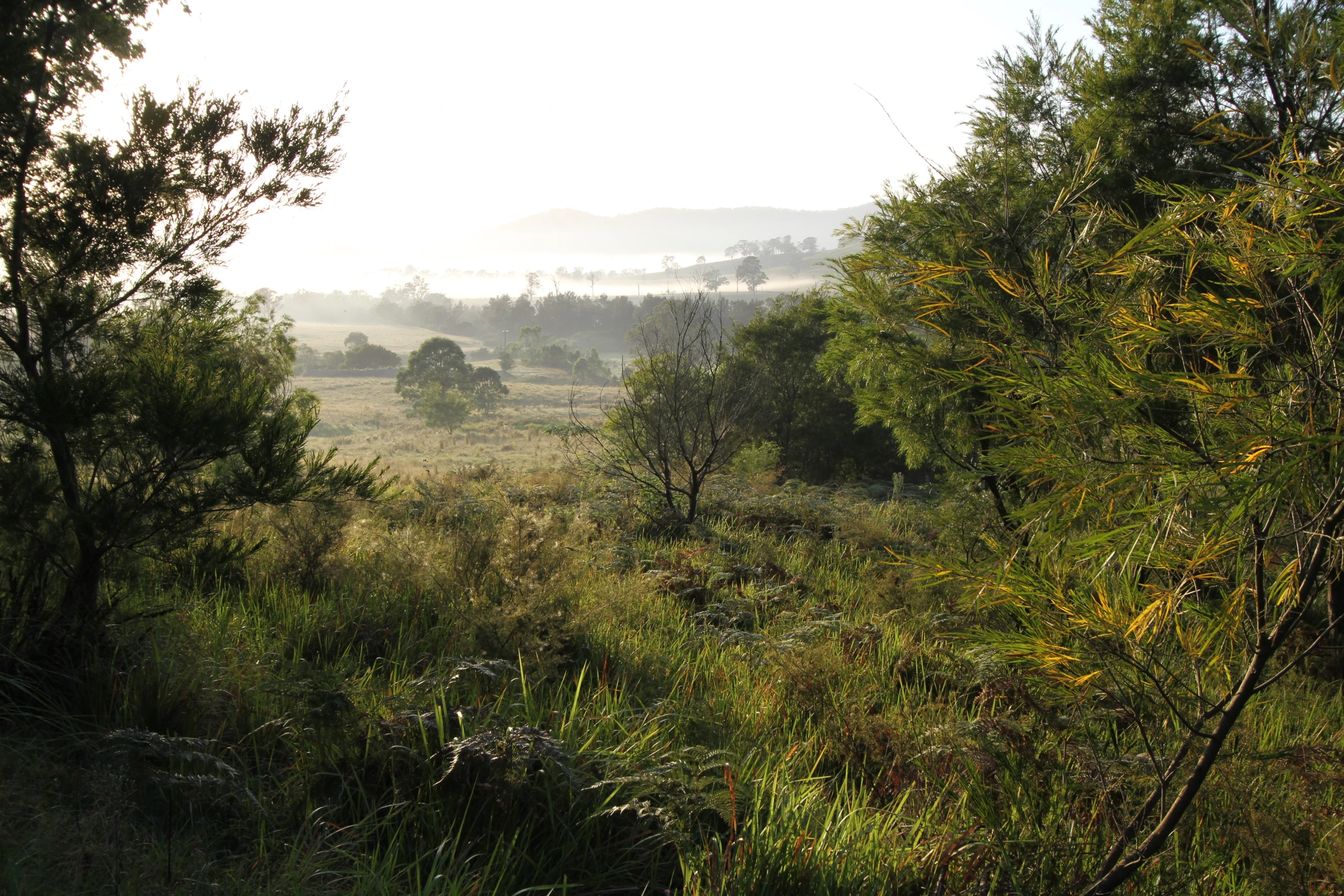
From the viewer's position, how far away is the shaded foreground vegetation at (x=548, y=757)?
2270 millimetres

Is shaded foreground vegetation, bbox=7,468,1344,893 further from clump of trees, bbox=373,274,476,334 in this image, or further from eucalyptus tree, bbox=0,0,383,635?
clump of trees, bbox=373,274,476,334

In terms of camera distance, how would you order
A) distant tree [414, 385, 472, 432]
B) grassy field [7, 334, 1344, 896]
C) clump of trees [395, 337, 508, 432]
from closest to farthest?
grassy field [7, 334, 1344, 896] → distant tree [414, 385, 472, 432] → clump of trees [395, 337, 508, 432]

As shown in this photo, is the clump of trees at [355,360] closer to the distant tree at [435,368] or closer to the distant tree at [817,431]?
the distant tree at [435,368]

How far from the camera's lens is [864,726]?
372cm

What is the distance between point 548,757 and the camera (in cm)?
256

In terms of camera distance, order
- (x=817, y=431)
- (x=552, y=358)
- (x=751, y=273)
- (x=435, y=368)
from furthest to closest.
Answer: (x=751, y=273) < (x=552, y=358) < (x=435, y=368) < (x=817, y=431)

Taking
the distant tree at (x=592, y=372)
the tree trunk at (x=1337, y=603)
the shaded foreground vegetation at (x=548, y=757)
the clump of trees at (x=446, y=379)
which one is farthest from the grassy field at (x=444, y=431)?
the tree trunk at (x=1337, y=603)

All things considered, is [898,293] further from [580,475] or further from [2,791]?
[580,475]

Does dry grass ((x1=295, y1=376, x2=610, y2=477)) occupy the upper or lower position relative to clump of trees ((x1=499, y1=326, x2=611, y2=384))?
lower

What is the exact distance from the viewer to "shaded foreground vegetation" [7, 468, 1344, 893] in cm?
227

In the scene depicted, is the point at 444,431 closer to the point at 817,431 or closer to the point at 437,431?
the point at 437,431

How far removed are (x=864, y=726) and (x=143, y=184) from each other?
477cm

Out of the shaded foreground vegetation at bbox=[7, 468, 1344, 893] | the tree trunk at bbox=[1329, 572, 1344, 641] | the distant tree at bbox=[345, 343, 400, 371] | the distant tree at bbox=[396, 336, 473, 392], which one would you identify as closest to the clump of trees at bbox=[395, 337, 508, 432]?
the distant tree at bbox=[396, 336, 473, 392]

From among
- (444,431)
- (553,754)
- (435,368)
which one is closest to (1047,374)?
(553,754)
